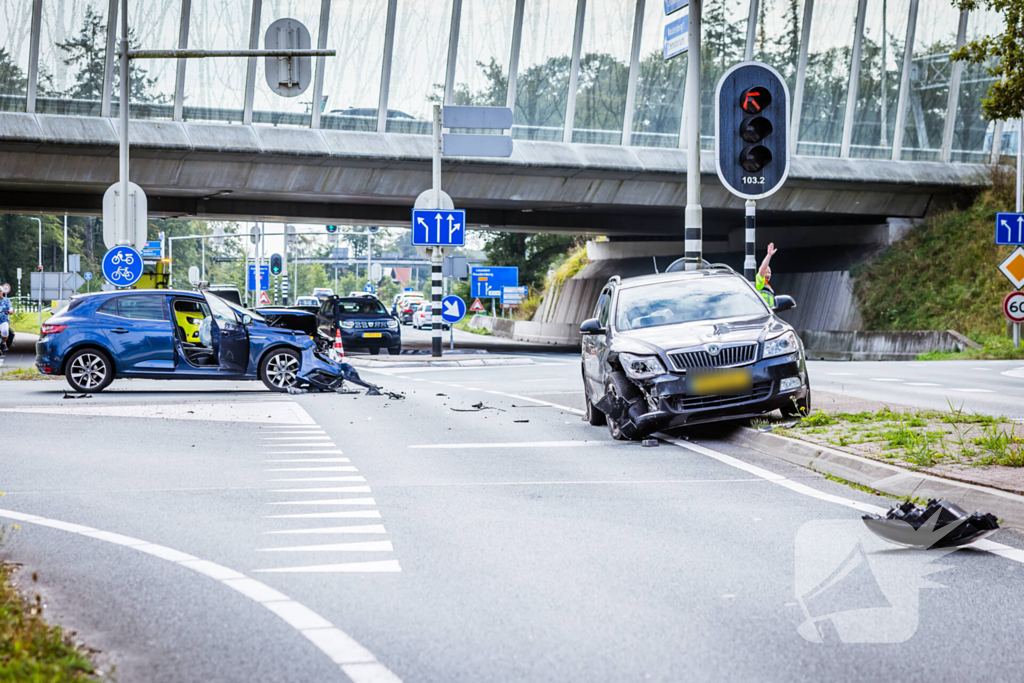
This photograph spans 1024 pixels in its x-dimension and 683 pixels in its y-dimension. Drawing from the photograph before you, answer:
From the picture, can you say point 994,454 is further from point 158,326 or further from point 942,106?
point 942,106

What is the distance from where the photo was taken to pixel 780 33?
34.2 meters

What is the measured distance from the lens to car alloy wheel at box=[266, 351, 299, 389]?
1786 cm

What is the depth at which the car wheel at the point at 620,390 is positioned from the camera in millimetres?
11195

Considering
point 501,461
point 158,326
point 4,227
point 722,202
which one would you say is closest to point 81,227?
point 4,227

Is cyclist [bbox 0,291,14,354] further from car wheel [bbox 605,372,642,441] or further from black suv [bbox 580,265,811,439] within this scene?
car wheel [bbox 605,372,642,441]

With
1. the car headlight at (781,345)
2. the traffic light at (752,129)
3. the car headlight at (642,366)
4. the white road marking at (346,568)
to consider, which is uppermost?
the traffic light at (752,129)

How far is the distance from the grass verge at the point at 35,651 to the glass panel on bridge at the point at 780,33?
3212 centimetres

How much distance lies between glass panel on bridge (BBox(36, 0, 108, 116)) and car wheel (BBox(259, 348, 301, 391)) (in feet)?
44.0

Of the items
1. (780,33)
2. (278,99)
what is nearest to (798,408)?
(278,99)

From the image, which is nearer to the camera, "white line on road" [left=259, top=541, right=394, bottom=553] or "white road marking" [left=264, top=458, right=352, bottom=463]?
"white line on road" [left=259, top=541, right=394, bottom=553]

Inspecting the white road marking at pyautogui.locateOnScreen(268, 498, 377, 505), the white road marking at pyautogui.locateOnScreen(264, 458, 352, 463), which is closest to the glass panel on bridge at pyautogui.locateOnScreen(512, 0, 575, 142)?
the white road marking at pyautogui.locateOnScreen(264, 458, 352, 463)

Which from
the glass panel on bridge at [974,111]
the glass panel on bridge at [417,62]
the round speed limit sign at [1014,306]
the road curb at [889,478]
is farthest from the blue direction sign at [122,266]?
the glass panel on bridge at [974,111]

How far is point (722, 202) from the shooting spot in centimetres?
3412

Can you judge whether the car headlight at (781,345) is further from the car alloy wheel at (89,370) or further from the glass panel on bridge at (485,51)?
the glass panel on bridge at (485,51)
